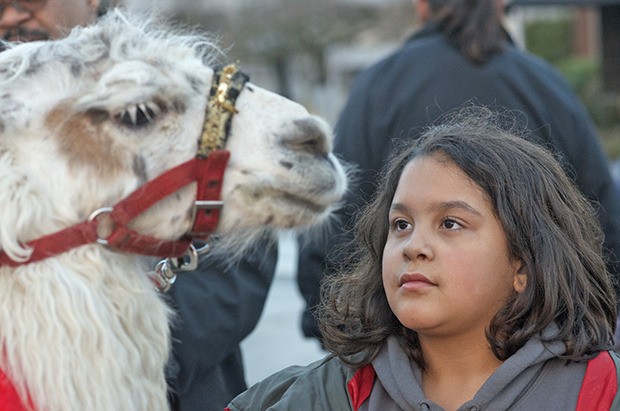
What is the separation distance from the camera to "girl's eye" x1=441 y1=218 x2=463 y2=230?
220 cm

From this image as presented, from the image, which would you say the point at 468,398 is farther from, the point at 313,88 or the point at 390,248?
the point at 313,88

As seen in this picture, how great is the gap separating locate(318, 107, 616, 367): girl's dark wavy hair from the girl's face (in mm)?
27

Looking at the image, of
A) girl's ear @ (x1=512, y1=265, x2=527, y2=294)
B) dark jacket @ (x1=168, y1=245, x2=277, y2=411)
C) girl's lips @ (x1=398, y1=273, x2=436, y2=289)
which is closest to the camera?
girl's lips @ (x1=398, y1=273, x2=436, y2=289)

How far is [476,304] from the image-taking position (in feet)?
7.18

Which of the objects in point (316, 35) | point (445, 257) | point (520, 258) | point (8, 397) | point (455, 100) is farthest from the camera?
point (316, 35)

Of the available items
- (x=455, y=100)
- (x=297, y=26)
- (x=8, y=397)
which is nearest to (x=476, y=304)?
(x=8, y=397)

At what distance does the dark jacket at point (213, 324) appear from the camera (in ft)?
8.42

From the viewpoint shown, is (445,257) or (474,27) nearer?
(445,257)

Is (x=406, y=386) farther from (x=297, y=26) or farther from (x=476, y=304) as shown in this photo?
(x=297, y=26)

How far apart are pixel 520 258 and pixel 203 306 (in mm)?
822

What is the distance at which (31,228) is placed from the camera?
83.2 inches

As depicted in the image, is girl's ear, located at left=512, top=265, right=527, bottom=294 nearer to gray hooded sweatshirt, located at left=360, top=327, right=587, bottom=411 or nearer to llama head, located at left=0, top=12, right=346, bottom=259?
gray hooded sweatshirt, located at left=360, top=327, right=587, bottom=411

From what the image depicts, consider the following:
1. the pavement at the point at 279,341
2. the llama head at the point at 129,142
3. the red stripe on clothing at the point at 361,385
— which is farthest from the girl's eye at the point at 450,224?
the pavement at the point at 279,341

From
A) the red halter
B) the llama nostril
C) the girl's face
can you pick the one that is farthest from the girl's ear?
the red halter
